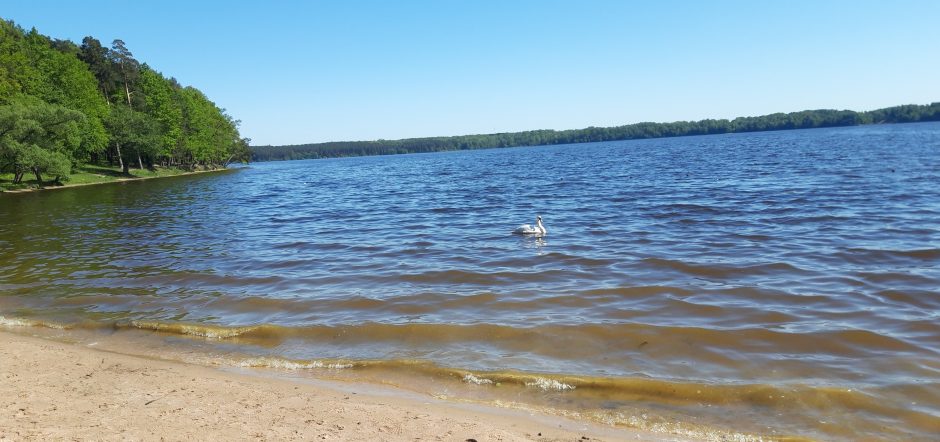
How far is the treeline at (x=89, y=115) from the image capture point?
47.0m

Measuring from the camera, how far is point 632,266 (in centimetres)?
1363

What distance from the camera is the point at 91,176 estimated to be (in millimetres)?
59875

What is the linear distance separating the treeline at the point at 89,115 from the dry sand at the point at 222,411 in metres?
49.2

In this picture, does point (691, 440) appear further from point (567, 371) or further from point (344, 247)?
point (344, 247)

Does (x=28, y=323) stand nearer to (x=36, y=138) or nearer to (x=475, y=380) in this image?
(x=475, y=380)

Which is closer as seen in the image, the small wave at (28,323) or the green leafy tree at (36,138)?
the small wave at (28,323)

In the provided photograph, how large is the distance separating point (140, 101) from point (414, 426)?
97532mm

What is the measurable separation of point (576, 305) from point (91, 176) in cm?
6649

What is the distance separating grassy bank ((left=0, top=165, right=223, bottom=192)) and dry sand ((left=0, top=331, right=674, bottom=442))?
5352 cm

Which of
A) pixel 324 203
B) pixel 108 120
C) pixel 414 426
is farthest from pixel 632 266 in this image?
pixel 108 120

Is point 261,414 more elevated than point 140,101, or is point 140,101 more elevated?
point 140,101

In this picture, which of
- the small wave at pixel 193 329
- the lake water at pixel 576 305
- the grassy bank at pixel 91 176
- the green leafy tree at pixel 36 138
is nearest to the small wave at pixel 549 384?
the lake water at pixel 576 305

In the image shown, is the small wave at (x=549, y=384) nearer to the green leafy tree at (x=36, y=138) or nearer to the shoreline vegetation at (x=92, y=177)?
the green leafy tree at (x=36, y=138)

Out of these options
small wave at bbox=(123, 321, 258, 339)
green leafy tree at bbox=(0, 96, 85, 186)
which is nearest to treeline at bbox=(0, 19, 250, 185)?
green leafy tree at bbox=(0, 96, 85, 186)
